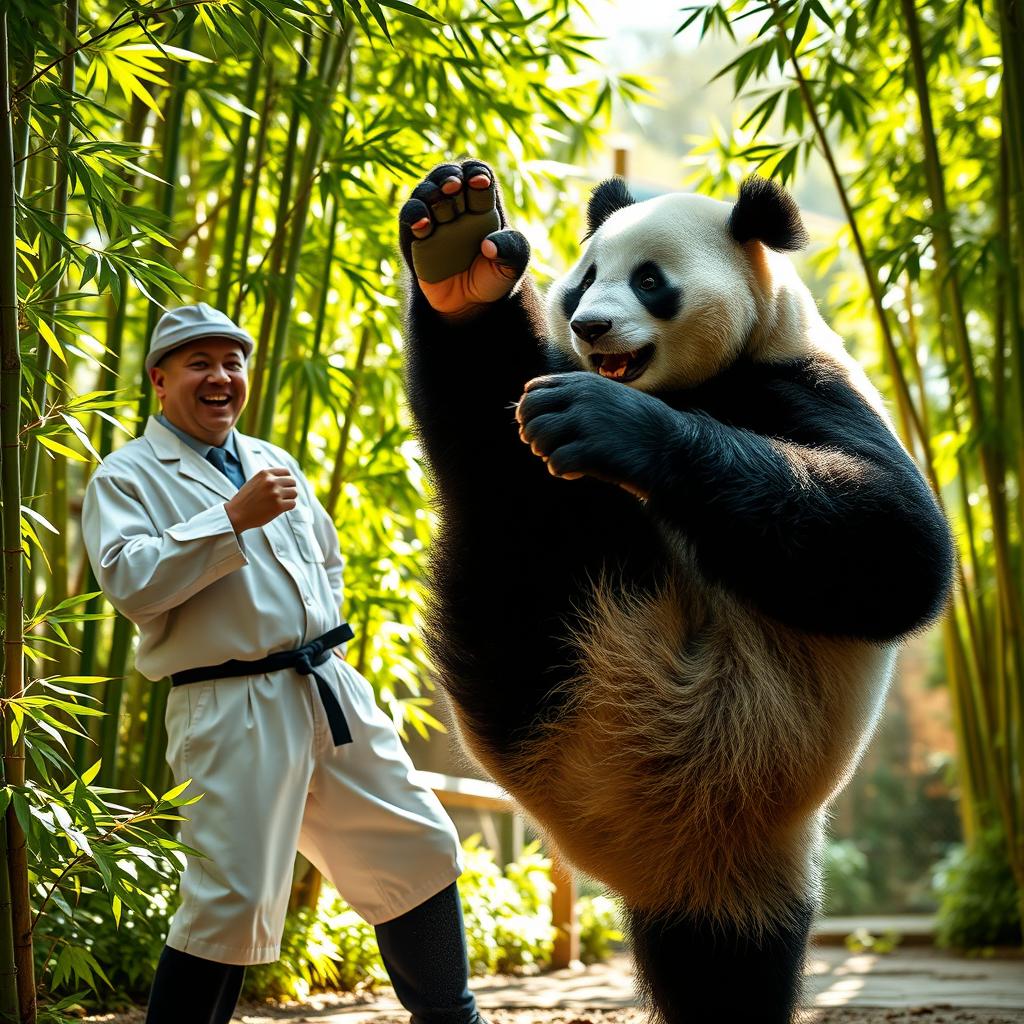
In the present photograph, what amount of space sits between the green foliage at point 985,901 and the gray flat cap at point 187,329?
426cm

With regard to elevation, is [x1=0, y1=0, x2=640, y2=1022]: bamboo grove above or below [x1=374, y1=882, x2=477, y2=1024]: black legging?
above

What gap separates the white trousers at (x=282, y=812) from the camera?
7.59 ft

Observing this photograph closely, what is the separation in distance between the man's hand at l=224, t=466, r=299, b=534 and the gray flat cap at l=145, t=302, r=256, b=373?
0.42 meters

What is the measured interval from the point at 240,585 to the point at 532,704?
697 mm

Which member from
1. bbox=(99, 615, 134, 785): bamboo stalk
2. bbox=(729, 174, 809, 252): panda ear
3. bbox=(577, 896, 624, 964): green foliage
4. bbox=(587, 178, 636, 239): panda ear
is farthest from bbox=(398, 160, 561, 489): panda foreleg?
bbox=(577, 896, 624, 964): green foliage

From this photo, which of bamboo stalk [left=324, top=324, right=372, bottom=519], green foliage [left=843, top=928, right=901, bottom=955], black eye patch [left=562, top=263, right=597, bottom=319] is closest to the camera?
black eye patch [left=562, top=263, right=597, bottom=319]

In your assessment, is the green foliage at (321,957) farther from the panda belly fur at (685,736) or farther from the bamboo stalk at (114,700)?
the panda belly fur at (685,736)

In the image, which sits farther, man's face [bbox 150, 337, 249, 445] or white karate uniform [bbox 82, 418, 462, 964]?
man's face [bbox 150, 337, 249, 445]

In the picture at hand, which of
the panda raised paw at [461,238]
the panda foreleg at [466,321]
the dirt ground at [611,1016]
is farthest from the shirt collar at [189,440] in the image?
the dirt ground at [611,1016]

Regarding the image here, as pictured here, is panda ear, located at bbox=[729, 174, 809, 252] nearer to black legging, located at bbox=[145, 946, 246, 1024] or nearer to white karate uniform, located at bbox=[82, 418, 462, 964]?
white karate uniform, located at bbox=[82, 418, 462, 964]

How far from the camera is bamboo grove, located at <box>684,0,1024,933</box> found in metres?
3.29

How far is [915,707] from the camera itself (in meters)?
13.1

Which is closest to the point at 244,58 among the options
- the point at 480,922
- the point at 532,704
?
the point at 532,704

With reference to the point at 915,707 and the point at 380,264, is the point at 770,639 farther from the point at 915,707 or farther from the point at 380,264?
the point at 915,707
